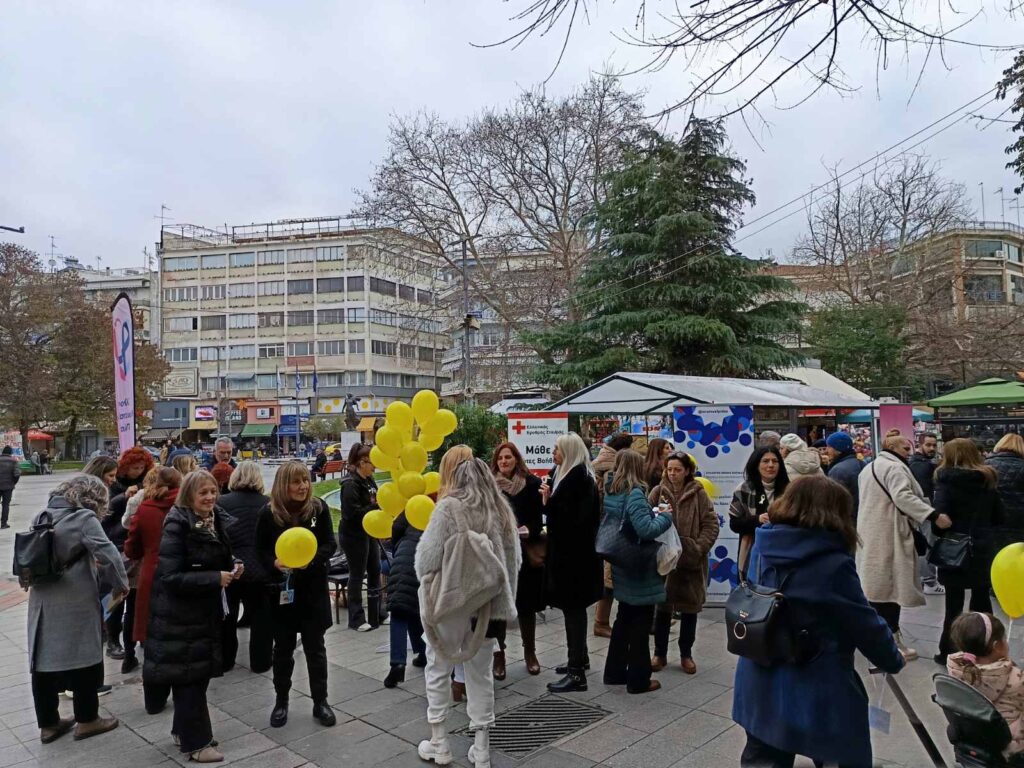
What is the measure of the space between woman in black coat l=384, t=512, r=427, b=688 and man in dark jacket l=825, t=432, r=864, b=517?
3.81 m

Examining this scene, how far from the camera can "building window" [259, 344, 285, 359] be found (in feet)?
199

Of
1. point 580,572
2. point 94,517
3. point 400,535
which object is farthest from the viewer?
point 400,535

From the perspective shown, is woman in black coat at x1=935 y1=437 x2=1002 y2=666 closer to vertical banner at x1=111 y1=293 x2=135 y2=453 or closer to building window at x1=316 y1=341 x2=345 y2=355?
vertical banner at x1=111 y1=293 x2=135 y2=453

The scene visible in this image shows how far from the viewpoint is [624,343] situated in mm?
19297

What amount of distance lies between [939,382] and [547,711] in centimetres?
2782

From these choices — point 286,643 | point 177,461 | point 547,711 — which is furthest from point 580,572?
point 177,461

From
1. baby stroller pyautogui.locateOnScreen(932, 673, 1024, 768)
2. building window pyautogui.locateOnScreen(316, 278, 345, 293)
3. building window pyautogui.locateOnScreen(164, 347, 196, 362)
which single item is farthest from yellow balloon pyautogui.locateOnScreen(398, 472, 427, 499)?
building window pyautogui.locateOnScreen(164, 347, 196, 362)

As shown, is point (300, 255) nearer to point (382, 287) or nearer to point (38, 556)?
point (382, 287)

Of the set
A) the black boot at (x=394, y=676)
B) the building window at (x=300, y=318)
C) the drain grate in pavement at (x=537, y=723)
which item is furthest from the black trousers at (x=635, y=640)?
the building window at (x=300, y=318)

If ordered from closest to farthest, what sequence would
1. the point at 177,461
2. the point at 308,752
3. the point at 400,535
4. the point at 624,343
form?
the point at 308,752, the point at 400,535, the point at 177,461, the point at 624,343

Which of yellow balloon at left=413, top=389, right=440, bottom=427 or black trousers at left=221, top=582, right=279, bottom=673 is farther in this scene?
yellow balloon at left=413, top=389, right=440, bottom=427

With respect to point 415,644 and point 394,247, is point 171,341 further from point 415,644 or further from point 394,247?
point 415,644

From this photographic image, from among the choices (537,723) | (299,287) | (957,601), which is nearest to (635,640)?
(537,723)

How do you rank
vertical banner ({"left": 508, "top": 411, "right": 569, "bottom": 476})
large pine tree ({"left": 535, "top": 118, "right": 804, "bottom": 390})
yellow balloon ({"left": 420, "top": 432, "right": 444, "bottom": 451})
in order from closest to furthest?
1. yellow balloon ({"left": 420, "top": 432, "right": 444, "bottom": 451})
2. vertical banner ({"left": 508, "top": 411, "right": 569, "bottom": 476})
3. large pine tree ({"left": 535, "top": 118, "right": 804, "bottom": 390})
